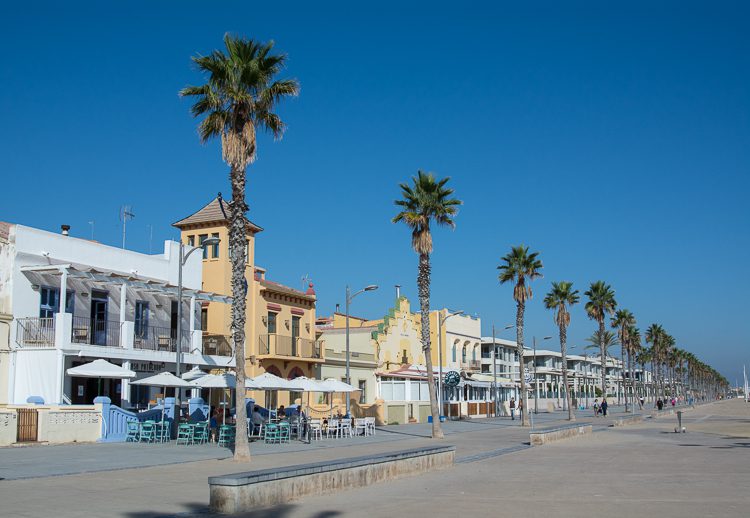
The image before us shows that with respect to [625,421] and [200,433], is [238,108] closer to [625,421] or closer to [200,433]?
[200,433]

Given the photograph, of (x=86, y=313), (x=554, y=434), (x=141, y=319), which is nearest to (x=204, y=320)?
(x=141, y=319)

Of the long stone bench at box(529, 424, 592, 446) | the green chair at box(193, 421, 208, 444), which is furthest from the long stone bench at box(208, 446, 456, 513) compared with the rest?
the long stone bench at box(529, 424, 592, 446)

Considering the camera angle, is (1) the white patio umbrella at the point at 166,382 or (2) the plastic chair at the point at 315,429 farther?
(2) the plastic chair at the point at 315,429

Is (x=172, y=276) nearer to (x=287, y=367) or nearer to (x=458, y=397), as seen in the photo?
(x=287, y=367)

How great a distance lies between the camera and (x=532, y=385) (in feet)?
330

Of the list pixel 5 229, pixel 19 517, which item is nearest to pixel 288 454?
pixel 19 517

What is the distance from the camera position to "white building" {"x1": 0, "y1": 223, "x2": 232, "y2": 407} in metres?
30.8

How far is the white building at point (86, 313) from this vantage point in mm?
30766

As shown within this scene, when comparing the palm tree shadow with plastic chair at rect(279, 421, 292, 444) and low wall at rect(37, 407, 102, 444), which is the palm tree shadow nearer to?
low wall at rect(37, 407, 102, 444)

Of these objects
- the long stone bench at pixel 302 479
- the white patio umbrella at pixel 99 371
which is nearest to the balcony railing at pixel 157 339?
the white patio umbrella at pixel 99 371

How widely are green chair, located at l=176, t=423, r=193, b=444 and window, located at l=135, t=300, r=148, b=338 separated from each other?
10658mm

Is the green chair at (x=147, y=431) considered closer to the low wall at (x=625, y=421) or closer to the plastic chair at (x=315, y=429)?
the plastic chair at (x=315, y=429)

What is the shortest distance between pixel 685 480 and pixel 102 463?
45.7 feet

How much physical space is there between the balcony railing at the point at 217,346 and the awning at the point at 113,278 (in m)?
3.62
